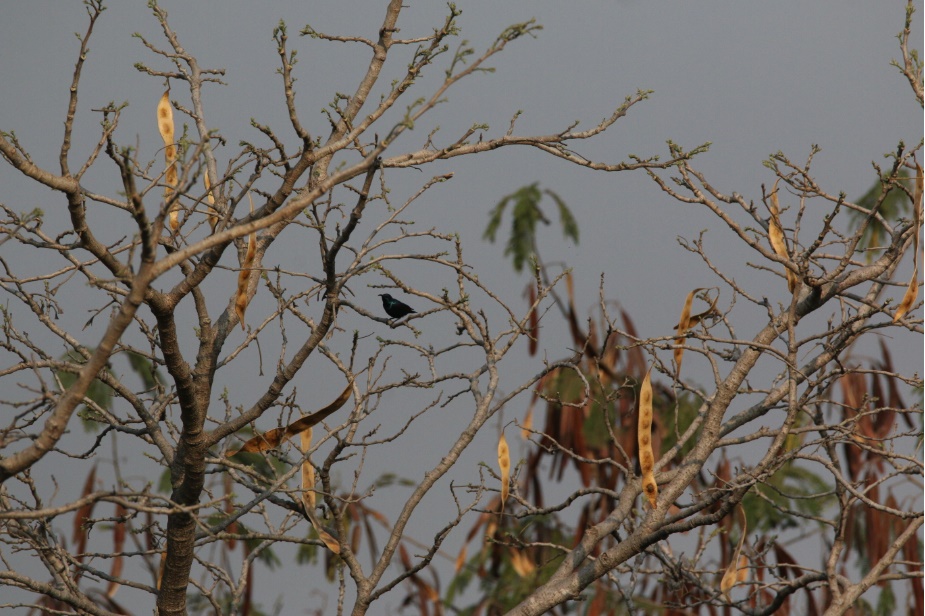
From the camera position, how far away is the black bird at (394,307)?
9.22 m

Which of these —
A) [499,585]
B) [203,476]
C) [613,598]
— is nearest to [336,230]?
[203,476]

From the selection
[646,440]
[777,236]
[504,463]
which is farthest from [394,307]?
[777,236]

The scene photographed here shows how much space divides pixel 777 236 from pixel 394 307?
3.50 metres

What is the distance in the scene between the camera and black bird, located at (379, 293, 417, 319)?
30.2 ft

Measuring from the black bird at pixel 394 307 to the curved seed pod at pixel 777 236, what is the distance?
11.2 ft

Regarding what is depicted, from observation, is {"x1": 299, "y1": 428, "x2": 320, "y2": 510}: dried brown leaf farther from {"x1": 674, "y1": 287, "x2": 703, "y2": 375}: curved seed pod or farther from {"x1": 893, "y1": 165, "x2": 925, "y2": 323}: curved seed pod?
{"x1": 893, "y1": 165, "x2": 925, "y2": 323}: curved seed pod

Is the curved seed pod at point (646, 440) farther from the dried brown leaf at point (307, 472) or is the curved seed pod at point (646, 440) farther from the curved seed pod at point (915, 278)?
the dried brown leaf at point (307, 472)

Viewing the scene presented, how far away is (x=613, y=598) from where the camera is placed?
12602mm

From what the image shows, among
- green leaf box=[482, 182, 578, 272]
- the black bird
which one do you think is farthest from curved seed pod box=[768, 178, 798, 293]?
Answer: green leaf box=[482, 182, 578, 272]

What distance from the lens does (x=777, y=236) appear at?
269 inches

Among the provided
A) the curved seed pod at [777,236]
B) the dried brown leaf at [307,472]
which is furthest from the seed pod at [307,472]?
the curved seed pod at [777,236]

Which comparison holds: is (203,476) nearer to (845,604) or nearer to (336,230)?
(336,230)

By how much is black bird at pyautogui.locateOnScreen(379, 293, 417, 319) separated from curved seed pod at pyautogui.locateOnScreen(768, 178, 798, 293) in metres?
3.42

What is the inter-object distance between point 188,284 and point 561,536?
10446mm
